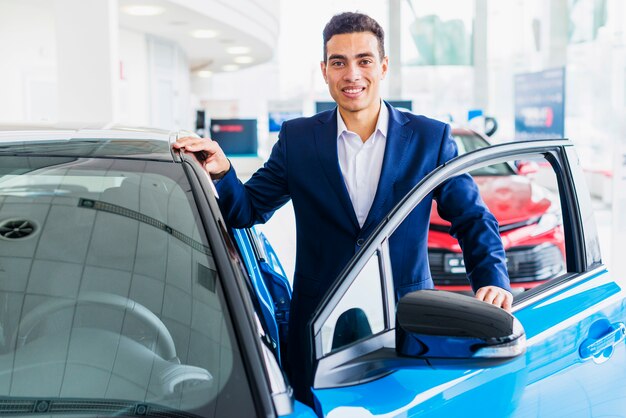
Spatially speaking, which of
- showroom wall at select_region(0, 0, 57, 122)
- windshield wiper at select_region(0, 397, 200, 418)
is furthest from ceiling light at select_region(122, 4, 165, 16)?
windshield wiper at select_region(0, 397, 200, 418)

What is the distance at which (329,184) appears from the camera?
1829 millimetres

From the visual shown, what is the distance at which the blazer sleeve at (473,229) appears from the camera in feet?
5.49

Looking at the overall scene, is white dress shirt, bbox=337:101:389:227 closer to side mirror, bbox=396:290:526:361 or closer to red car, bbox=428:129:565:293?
side mirror, bbox=396:290:526:361

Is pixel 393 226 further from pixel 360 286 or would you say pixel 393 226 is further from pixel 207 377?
pixel 207 377

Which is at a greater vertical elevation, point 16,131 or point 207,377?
point 16,131

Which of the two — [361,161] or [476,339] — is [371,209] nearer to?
[361,161]

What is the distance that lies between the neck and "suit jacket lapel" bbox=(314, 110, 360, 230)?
1.5 inches

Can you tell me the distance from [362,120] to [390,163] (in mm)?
159

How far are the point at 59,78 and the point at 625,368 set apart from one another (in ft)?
22.1

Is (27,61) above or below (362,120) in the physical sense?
above

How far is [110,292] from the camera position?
1301mm

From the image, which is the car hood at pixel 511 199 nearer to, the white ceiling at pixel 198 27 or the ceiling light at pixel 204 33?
the white ceiling at pixel 198 27

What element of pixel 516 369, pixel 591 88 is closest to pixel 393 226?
pixel 516 369

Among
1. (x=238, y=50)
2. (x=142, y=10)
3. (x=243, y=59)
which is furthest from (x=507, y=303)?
(x=243, y=59)
